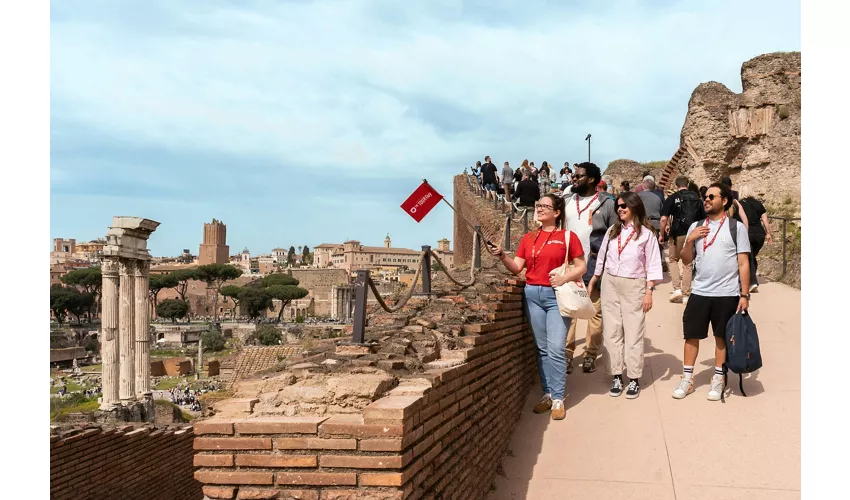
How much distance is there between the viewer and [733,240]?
16.8 feet

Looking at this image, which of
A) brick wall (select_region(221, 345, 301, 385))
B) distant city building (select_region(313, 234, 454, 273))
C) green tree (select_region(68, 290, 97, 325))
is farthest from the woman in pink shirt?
distant city building (select_region(313, 234, 454, 273))

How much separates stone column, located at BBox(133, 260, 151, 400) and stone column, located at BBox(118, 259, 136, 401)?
161mm

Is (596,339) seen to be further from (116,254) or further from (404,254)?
(404,254)

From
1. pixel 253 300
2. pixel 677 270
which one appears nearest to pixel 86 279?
pixel 253 300

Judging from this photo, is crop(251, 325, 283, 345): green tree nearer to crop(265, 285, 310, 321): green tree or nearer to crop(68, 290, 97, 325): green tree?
crop(68, 290, 97, 325): green tree

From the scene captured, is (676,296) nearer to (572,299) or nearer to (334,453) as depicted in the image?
(572,299)

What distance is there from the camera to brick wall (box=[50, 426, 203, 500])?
29.8 ft

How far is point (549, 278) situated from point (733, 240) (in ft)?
4.84

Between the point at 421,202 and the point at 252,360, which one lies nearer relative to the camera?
the point at 421,202

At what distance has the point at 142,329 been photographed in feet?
57.4

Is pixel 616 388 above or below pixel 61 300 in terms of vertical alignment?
above

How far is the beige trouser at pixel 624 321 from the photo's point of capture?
5.33m

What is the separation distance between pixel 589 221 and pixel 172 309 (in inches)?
3456

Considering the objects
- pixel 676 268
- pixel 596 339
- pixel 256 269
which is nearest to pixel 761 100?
pixel 676 268
